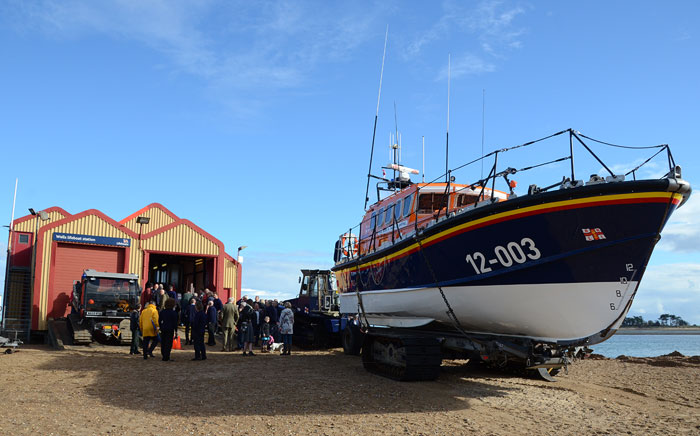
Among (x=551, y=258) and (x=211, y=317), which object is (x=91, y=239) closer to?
(x=211, y=317)

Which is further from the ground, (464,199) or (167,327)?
(464,199)

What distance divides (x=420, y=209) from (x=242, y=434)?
628 centimetres

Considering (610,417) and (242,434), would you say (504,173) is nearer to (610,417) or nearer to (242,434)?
(610,417)

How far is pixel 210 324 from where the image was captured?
15.8m

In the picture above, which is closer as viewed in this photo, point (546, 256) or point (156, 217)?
point (546, 256)

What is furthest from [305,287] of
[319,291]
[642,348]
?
[642,348]

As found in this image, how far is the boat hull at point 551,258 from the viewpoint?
721 cm

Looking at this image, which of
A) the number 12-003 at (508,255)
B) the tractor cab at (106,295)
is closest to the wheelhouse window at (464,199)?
the number 12-003 at (508,255)

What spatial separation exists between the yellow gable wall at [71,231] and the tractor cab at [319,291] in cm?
754

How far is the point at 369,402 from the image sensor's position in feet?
25.7

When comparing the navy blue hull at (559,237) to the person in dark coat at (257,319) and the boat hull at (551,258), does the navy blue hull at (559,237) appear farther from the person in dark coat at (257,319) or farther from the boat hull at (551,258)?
the person in dark coat at (257,319)

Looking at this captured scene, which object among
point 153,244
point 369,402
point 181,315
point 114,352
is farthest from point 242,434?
point 153,244

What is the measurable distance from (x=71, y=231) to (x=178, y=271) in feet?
31.8

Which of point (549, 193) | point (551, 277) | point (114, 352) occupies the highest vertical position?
point (549, 193)
